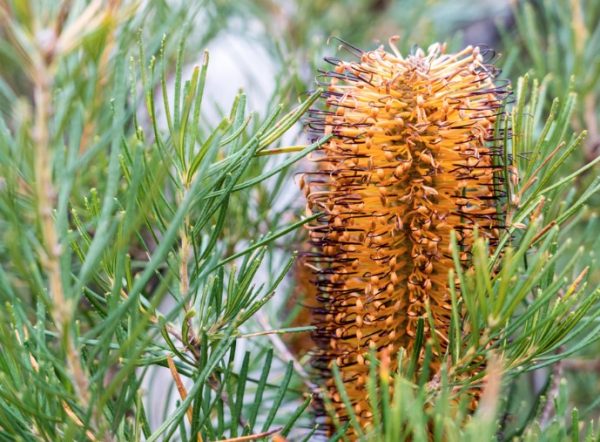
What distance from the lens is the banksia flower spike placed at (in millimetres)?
406

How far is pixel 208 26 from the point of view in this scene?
3.29 feet

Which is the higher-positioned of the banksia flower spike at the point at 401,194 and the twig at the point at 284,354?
the banksia flower spike at the point at 401,194

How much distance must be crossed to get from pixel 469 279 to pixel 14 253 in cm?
19

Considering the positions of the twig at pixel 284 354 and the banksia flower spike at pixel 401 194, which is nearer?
the banksia flower spike at pixel 401 194

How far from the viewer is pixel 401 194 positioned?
0.41m

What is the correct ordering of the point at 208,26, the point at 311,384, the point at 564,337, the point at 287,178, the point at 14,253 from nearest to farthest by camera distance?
the point at 14,253
the point at 564,337
the point at 311,384
the point at 287,178
the point at 208,26

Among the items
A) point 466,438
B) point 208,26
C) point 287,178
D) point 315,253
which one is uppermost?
point 208,26

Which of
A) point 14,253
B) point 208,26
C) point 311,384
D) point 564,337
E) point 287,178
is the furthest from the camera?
point 208,26

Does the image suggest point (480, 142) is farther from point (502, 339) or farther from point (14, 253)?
point (14, 253)

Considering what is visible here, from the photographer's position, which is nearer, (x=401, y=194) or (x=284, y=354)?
(x=401, y=194)

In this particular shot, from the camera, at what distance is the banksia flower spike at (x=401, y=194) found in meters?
0.41

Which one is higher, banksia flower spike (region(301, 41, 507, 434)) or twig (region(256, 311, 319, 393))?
banksia flower spike (region(301, 41, 507, 434))

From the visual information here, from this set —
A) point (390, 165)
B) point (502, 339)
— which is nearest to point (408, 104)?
point (390, 165)

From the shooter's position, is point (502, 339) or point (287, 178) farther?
point (287, 178)
